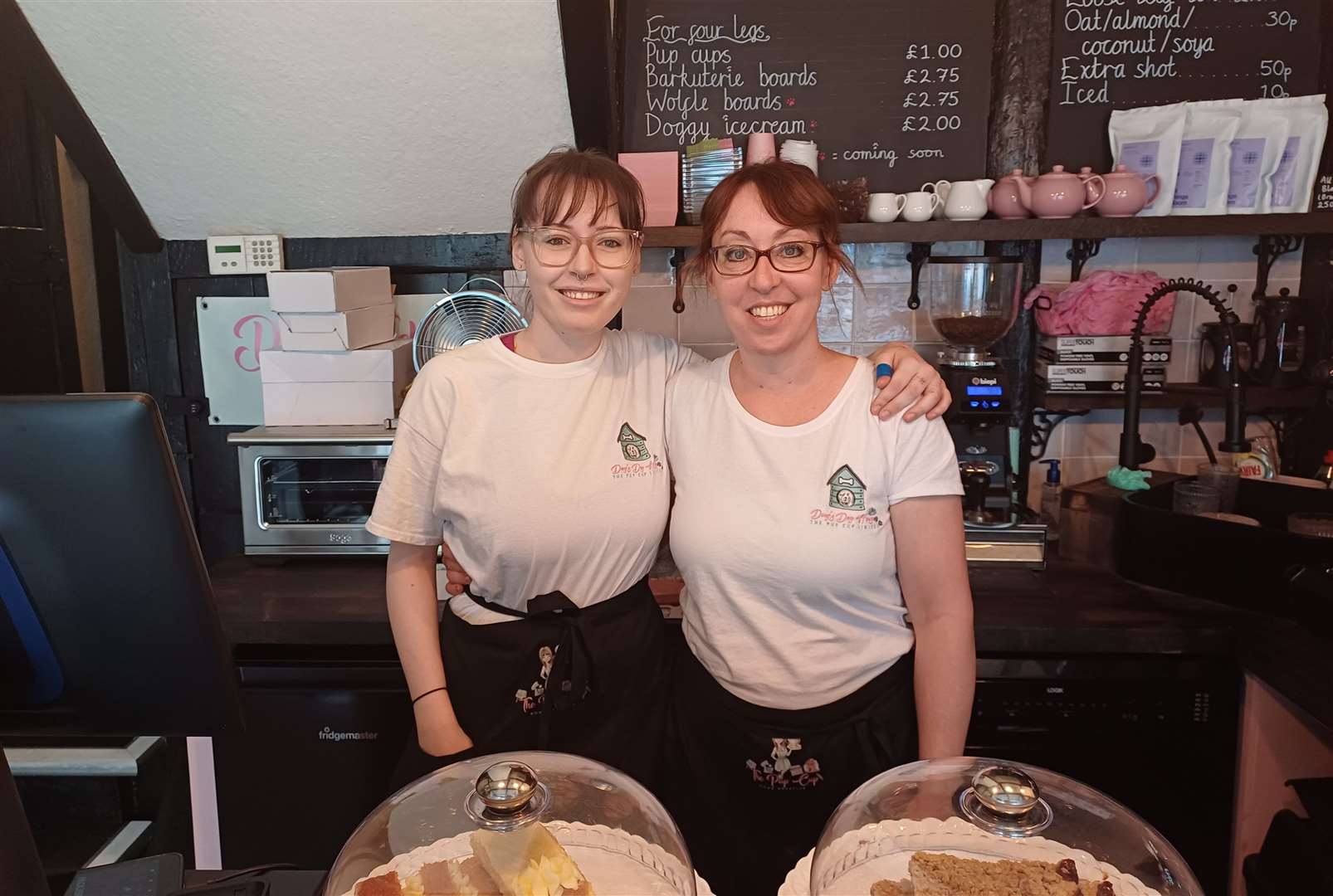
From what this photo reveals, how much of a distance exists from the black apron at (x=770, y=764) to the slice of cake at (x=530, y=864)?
0.71 meters

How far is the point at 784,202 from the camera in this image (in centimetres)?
137

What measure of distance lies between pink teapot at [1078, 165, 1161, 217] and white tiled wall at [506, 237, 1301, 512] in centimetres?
22

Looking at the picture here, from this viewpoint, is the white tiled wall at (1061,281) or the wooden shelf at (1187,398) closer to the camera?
the wooden shelf at (1187,398)

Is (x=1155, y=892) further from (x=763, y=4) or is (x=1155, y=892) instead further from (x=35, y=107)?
(x=35, y=107)

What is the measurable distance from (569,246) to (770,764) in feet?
2.86

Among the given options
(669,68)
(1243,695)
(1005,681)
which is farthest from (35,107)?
(1243,695)

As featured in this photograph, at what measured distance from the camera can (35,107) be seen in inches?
100

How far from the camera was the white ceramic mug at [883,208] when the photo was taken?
227 cm

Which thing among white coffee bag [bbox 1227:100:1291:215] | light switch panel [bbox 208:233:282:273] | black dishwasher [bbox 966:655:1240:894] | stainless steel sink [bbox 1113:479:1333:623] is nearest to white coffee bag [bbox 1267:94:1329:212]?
white coffee bag [bbox 1227:100:1291:215]

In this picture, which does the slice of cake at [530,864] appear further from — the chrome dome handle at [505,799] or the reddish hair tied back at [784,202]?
the reddish hair tied back at [784,202]

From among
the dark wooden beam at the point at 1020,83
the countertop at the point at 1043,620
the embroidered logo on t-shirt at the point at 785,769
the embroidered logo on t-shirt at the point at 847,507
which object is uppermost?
the dark wooden beam at the point at 1020,83


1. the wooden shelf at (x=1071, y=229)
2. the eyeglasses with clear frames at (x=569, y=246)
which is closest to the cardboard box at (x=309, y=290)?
the wooden shelf at (x=1071, y=229)

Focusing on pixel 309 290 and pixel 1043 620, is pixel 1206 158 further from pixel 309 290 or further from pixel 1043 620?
pixel 309 290

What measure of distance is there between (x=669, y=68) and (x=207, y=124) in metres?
1.25
